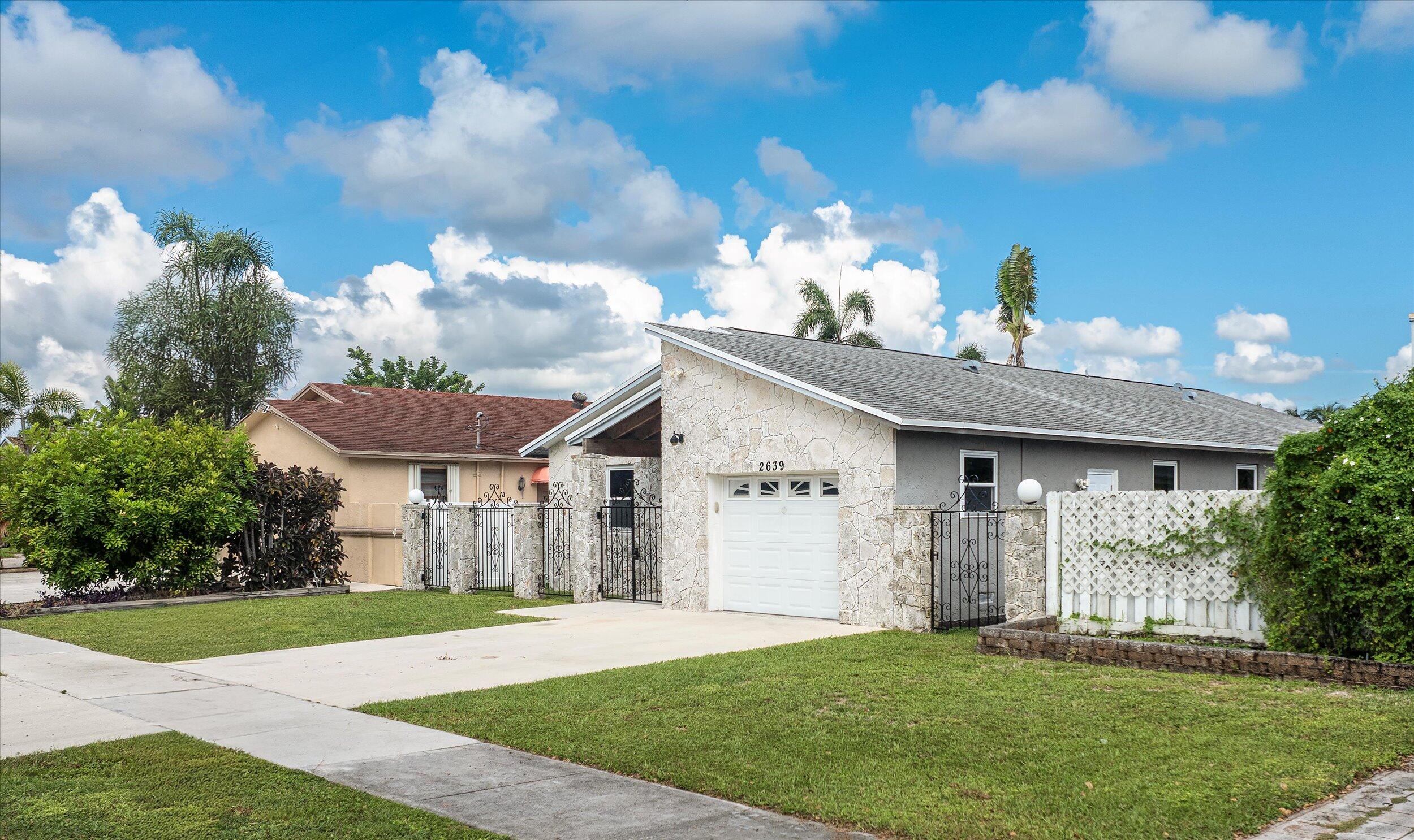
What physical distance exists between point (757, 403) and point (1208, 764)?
10.2 m

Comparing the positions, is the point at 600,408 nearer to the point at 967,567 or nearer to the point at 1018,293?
the point at 967,567

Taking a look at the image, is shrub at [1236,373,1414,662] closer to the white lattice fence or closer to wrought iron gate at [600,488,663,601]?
the white lattice fence

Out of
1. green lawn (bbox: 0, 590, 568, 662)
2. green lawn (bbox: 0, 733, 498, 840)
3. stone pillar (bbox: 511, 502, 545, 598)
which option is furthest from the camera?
stone pillar (bbox: 511, 502, 545, 598)

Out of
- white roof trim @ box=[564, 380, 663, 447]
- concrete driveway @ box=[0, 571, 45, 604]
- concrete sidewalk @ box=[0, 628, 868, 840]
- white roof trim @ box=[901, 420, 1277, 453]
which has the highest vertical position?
white roof trim @ box=[564, 380, 663, 447]

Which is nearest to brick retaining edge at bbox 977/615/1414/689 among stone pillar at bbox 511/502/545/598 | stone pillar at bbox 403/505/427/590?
stone pillar at bbox 511/502/545/598

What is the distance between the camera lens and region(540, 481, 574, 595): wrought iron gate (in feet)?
69.7

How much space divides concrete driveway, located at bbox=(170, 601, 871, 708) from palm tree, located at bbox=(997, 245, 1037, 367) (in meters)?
30.9

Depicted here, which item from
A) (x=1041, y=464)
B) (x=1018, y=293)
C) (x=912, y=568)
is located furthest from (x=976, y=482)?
(x=1018, y=293)

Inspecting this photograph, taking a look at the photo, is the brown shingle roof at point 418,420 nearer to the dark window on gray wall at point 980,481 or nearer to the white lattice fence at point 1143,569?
the dark window on gray wall at point 980,481

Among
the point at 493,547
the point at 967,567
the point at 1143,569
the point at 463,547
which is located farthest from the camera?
the point at 493,547

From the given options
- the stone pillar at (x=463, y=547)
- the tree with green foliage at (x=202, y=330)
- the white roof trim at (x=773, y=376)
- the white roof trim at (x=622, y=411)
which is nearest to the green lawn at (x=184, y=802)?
the white roof trim at (x=773, y=376)

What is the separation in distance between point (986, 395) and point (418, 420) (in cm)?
1773

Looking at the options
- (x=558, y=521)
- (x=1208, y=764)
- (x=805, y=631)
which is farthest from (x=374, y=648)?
(x=1208, y=764)

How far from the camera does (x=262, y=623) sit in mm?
17031
